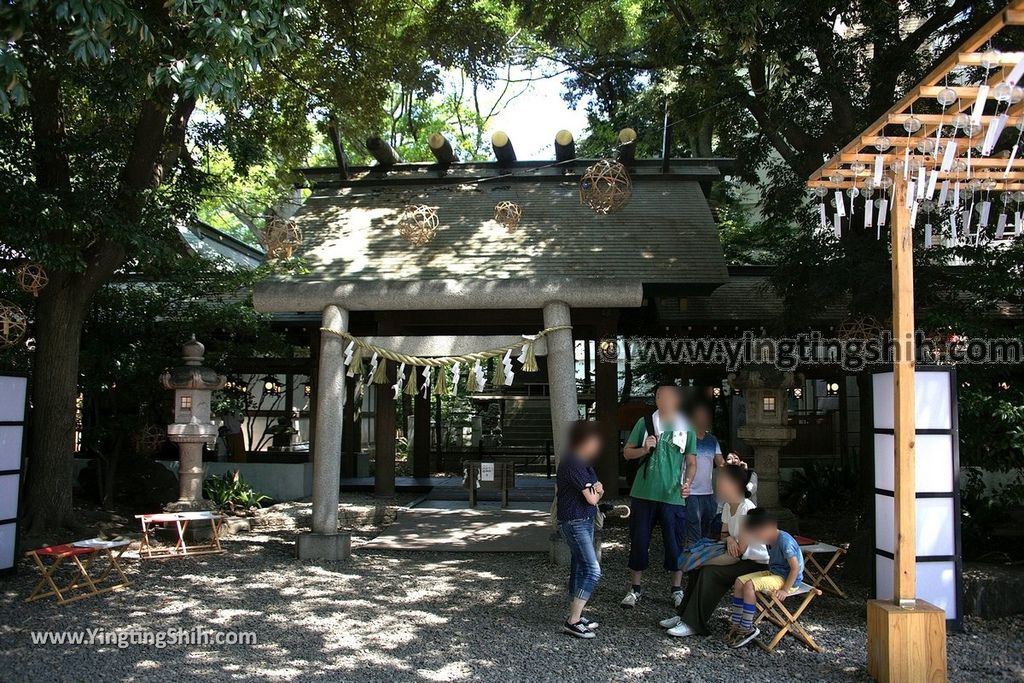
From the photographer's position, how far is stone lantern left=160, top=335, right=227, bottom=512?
966cm

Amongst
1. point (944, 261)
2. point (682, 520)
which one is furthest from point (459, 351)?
point (944, 261)

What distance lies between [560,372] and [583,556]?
2.63 metres

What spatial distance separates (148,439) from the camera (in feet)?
37.1

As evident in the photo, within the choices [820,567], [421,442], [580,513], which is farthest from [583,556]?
[421,442]

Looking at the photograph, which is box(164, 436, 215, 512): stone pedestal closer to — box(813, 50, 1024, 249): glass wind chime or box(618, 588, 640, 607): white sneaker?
box(618, 588, 640, 607): white sneaker

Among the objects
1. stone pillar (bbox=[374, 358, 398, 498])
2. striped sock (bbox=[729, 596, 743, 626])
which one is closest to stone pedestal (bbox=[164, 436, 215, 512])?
stone pillar (bbox=[374, 358, 398, 498])

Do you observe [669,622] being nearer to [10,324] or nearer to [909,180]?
[909,180]

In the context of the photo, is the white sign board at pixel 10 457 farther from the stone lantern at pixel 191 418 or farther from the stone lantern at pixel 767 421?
the stone lantern at pixel 767 421

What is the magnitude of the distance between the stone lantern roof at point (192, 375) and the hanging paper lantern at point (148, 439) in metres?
1.72

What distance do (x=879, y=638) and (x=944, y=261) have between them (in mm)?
4924

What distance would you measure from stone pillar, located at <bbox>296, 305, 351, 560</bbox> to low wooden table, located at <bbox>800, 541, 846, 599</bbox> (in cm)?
446

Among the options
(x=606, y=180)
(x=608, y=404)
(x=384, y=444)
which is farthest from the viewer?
(x=384, y=444)

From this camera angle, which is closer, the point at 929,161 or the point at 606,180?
the point at 929,161

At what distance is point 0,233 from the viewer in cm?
777
